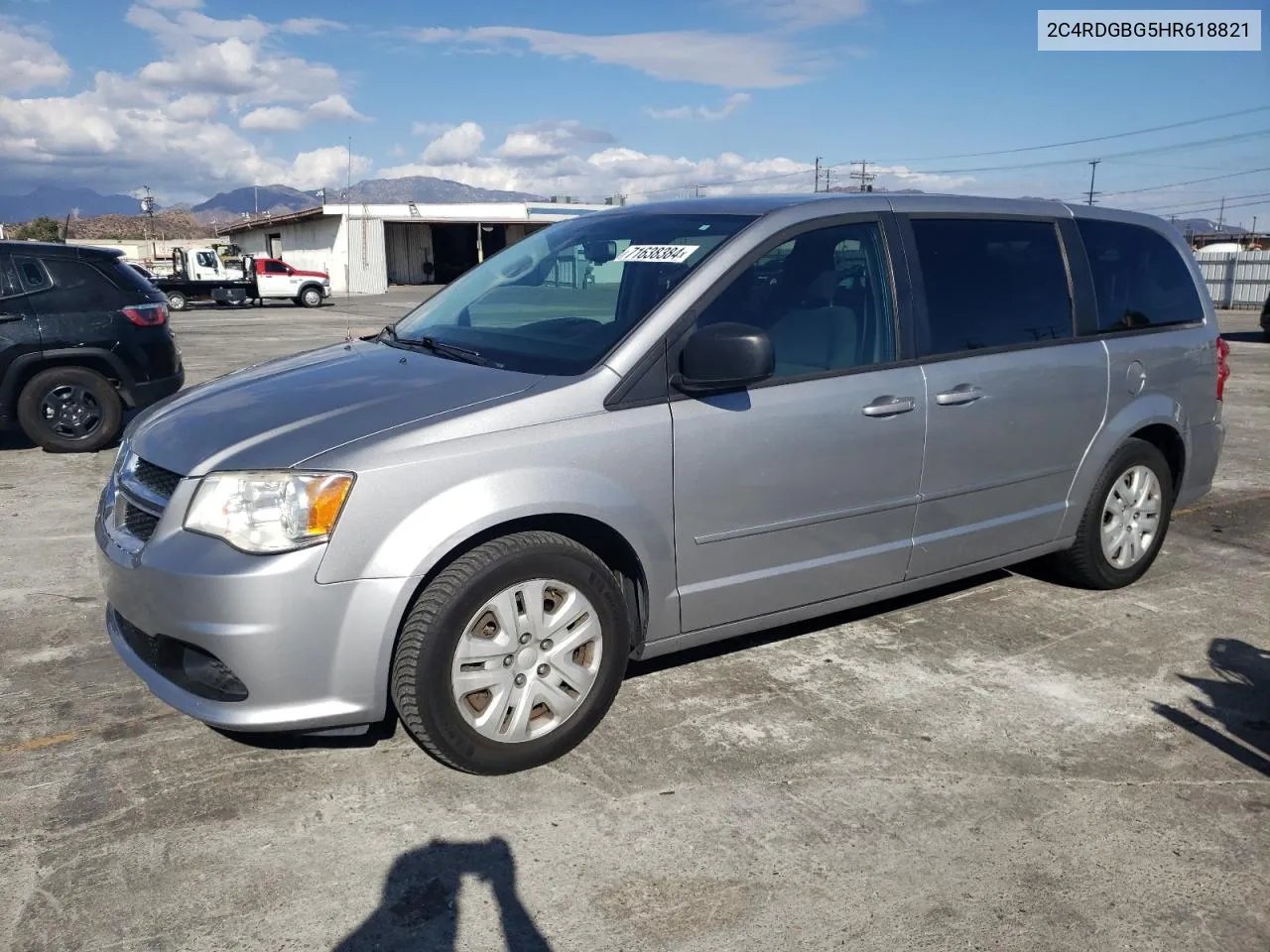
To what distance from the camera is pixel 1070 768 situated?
135 inches

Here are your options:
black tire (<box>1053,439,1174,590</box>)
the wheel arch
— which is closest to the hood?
black tire (<box>1053,439,1174,590</box>)

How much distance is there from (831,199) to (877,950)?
275 cm

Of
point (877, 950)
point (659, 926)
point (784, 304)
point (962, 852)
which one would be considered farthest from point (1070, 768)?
point (784, 304)

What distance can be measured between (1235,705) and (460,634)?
9.52 feet

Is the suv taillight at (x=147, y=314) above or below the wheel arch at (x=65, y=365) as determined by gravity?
above

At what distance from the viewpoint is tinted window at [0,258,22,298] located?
26.7 feet

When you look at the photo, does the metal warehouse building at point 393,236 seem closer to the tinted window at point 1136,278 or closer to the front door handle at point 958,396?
the tinted window at point 1136,278

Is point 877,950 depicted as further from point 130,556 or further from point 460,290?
point 460,290

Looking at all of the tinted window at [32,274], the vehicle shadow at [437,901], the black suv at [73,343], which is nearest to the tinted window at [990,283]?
the vehicle shadow at [437,901]

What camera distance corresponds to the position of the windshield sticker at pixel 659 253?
3.80 m

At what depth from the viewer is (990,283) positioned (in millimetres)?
4453

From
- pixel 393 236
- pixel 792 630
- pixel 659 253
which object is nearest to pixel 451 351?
pixel 659 253

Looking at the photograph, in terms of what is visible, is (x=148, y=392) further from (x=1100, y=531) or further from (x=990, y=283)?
(x=1100, y=531)

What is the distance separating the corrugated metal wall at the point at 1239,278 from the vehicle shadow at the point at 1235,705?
34.2 m
